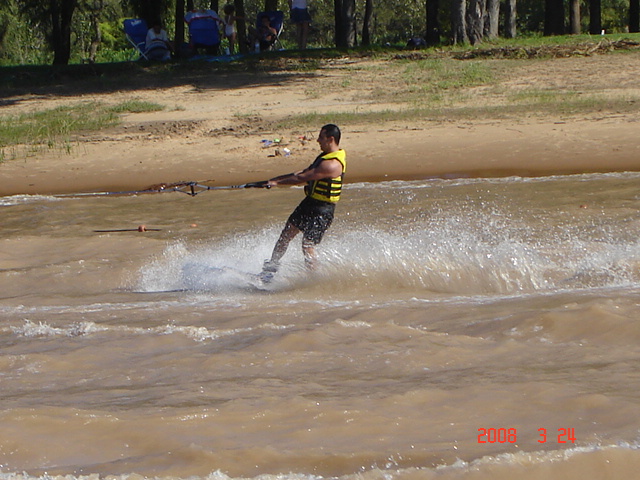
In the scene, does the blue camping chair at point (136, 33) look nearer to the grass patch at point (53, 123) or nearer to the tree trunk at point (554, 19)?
the grass patch at point (53, 123)

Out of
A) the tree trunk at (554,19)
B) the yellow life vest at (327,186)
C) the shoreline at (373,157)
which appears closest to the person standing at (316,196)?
the yellow life vest at (327,186)

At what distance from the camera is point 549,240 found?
353 inches

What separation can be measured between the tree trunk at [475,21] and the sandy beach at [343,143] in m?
4.50

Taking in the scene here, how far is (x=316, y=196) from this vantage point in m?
7.70

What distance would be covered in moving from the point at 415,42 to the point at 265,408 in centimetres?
1953

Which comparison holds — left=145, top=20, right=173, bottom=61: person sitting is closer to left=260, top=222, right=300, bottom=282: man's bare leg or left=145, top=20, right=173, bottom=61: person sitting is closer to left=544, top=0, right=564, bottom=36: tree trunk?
left=544, top=0, right=564, bottom=36: tree trunk

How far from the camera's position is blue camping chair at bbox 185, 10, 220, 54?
23255 millimetres

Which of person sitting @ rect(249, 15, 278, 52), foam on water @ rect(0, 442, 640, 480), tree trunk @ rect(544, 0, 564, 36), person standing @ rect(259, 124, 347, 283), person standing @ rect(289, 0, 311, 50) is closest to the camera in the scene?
foam on water @ rect(0, 442, 640, 480)

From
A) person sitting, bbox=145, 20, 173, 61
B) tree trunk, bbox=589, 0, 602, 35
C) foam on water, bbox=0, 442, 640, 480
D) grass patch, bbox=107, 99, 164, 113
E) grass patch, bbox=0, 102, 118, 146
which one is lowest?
foam on water, bbox=0, 442, 640, 480

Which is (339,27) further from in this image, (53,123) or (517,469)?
(517,469)

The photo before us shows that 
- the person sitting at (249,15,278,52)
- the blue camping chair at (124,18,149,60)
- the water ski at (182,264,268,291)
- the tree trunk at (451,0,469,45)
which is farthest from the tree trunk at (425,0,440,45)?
the water ski at (182,264,268,291)

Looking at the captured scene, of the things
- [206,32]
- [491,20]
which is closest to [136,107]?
[206,32]

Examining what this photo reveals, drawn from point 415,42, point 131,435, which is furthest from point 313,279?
point 415,42
